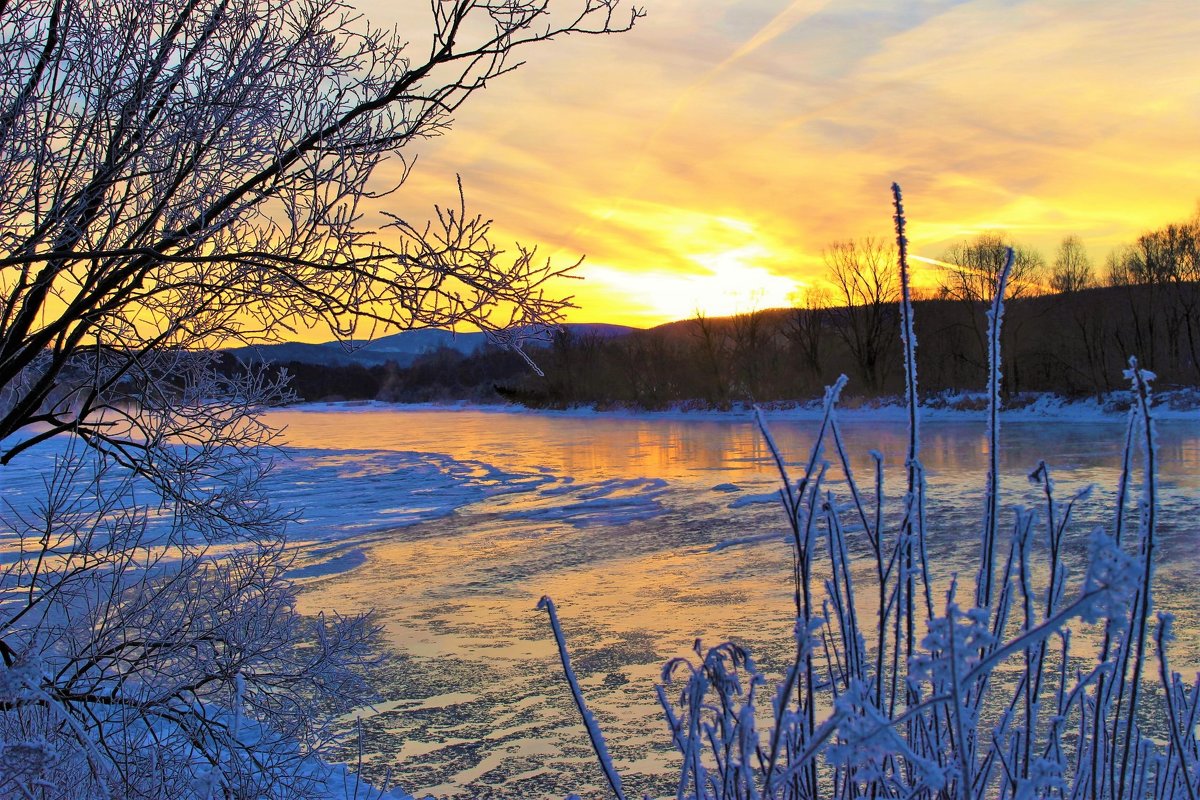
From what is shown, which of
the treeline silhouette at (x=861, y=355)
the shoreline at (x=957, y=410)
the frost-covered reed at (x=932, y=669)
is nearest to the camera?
the frost-covered reed at (x=932, y=669)

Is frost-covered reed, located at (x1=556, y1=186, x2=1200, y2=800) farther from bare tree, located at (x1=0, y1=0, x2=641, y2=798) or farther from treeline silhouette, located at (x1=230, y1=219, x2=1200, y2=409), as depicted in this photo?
treeline silhouette, located at (x1=230, y1=219, x2=1200, y2=409)

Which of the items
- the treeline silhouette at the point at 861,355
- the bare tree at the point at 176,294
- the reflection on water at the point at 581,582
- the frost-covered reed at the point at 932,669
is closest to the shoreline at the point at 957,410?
the treeline silhouette at the point at 861,355

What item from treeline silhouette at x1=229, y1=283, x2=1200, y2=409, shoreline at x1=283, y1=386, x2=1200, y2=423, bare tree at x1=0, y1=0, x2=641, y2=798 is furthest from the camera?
treeline silhouette at x1=229, y1=283, x2=1200, y2=409

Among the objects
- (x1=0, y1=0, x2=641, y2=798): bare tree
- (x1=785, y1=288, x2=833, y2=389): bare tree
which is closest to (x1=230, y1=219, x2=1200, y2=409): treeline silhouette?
(x1=785, y1=288, x2=833, y2=389): bare tree

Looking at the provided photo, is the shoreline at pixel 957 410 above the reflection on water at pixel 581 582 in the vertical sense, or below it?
above

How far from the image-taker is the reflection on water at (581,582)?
18.0 feet

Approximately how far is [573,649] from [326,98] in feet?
14.8

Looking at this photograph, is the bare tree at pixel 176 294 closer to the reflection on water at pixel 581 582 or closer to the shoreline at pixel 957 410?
the reflection on water at pixel 581 582

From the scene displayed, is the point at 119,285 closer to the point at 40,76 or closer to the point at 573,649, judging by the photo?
the point at 40,76

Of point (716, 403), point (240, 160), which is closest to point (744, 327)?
point (716, 403)

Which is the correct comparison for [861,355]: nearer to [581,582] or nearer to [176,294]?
[581,582]

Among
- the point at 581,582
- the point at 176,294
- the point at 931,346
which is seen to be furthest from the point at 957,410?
the point at 176,294

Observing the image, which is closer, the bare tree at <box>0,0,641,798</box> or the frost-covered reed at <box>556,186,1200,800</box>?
the frost-covered reed at <box>556,186,1200,800</box>

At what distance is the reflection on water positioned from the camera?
18.0 feet
